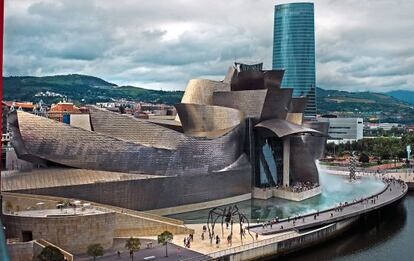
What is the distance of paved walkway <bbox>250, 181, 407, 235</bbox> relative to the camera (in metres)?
44.2

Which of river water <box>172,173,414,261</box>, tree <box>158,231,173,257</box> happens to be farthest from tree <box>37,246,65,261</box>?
river water <box>172,173,414,261</box>

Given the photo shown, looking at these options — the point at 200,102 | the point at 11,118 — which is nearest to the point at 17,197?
the point at 11,118

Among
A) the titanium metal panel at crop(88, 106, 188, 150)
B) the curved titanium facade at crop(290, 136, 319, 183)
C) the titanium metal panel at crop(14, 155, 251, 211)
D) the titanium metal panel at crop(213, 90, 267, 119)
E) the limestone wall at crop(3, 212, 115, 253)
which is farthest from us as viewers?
the curved titanium facade at crop(290, 136, 319, 183)

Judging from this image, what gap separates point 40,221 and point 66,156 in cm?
1195

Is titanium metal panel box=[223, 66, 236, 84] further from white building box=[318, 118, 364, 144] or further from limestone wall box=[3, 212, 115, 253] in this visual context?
white building box=[318, 118, 364, 144]

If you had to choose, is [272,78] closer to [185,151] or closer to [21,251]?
[185,151]

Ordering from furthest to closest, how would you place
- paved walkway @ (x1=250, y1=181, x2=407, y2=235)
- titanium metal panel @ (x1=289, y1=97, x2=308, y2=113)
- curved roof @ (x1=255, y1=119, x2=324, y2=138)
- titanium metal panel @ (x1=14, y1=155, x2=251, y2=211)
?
1. titanium metal panel @ (x1=289, y1=97, x2=308, y2=113)
2. curved roof @ (x1=255, y1=119, x2=324, y2=138)
3. titanium metal panel @ (x1=14, y1=155, x2=251, y2=211)
4. paved walkway @ (x1=250, y1=181, x2=407, y2=235)

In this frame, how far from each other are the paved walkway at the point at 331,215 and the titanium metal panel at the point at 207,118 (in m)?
16.4

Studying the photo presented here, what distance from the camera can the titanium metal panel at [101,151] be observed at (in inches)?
1777

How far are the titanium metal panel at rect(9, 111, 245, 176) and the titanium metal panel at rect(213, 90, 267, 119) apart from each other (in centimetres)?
931

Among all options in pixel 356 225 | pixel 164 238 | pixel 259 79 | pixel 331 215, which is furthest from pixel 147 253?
pixel 259 79

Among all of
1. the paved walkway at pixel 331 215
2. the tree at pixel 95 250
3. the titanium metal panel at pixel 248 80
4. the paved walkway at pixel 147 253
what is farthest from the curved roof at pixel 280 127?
the tree at pixel 95 250

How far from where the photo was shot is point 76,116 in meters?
58.2

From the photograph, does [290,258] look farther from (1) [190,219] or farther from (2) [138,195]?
(2) [138,195]
